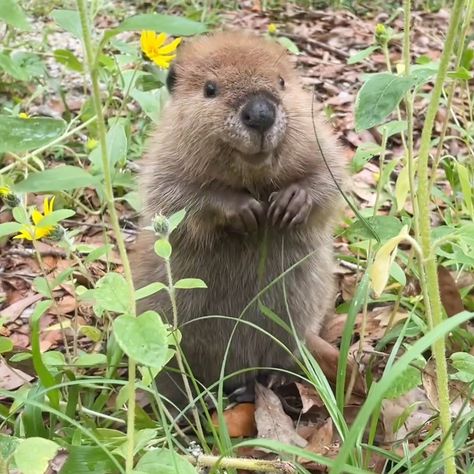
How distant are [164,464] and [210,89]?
142 centimetres

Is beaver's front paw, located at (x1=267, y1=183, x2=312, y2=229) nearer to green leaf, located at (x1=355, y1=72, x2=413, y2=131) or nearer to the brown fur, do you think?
the brown fur

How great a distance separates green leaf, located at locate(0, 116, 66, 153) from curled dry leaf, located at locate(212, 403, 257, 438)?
152cm

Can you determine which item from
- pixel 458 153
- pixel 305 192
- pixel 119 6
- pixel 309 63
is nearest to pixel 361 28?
pixel 309 63

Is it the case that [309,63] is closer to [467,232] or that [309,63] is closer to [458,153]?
[458,153]

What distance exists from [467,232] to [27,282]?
2.60 m

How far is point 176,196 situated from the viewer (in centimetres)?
287

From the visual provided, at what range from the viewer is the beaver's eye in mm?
2631

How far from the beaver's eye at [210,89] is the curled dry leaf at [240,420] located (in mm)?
1183

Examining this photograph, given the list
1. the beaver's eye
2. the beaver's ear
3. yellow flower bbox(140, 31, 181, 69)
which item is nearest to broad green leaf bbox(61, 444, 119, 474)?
the beaver's eye

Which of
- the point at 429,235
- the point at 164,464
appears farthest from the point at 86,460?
the point at 429,235

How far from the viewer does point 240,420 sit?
273 cm

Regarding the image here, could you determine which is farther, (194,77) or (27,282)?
(27,282)

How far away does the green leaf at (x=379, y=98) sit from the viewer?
165 cm

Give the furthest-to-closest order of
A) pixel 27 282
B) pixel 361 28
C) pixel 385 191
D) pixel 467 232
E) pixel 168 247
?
1. pixel 361 28
2. pixel 385 191
3. pixel 27 282
4. pixel 168 247
5. pixel 467 232
